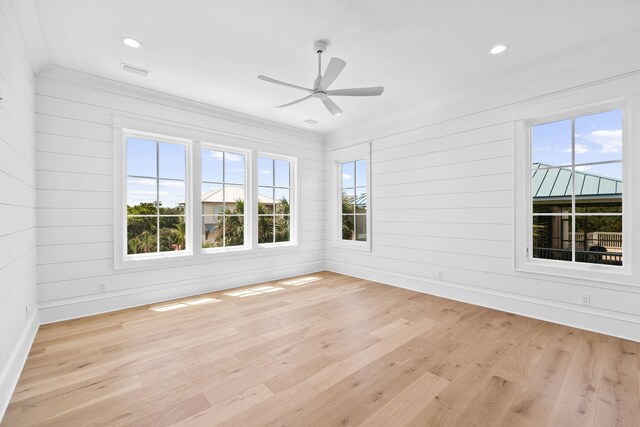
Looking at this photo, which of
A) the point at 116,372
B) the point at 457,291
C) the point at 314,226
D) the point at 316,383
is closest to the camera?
the point at 316,383

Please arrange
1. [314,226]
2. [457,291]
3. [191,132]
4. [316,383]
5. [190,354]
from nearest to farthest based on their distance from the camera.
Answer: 1. [316,383]
2. [190,354]
3. [457,291]
4. [191,132]
5. [314,226]

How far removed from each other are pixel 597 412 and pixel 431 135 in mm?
3416

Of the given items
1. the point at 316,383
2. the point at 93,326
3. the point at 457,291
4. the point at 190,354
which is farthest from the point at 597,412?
the point at 93,326

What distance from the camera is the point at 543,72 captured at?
10.6 feet

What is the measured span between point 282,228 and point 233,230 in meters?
0.98

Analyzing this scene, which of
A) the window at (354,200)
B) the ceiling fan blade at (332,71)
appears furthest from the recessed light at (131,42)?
the window at (354,200)

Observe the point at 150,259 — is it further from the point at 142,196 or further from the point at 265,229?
the point at 265,229

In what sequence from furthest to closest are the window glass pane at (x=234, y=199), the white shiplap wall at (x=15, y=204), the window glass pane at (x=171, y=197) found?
the window glass pane at (x=234, y=199)
the window glass pane at (x=171, y=197)
the white shiplap wall at (x=15, y=204)

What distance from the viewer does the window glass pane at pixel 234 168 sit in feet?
15.5

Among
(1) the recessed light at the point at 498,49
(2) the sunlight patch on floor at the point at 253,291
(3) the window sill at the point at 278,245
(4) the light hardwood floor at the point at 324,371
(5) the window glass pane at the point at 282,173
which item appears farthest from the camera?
(5) the window glass pane at the point at 282,173

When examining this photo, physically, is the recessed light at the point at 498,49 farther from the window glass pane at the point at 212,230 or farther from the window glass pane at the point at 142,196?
the window glass pane at the point at 142,196

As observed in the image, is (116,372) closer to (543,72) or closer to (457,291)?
(457,291)

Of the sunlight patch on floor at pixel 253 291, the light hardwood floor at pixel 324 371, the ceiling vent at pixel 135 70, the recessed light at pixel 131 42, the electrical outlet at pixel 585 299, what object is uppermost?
the recessed light at pixel 131 42

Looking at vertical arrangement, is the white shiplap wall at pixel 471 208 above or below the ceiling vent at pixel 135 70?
below
